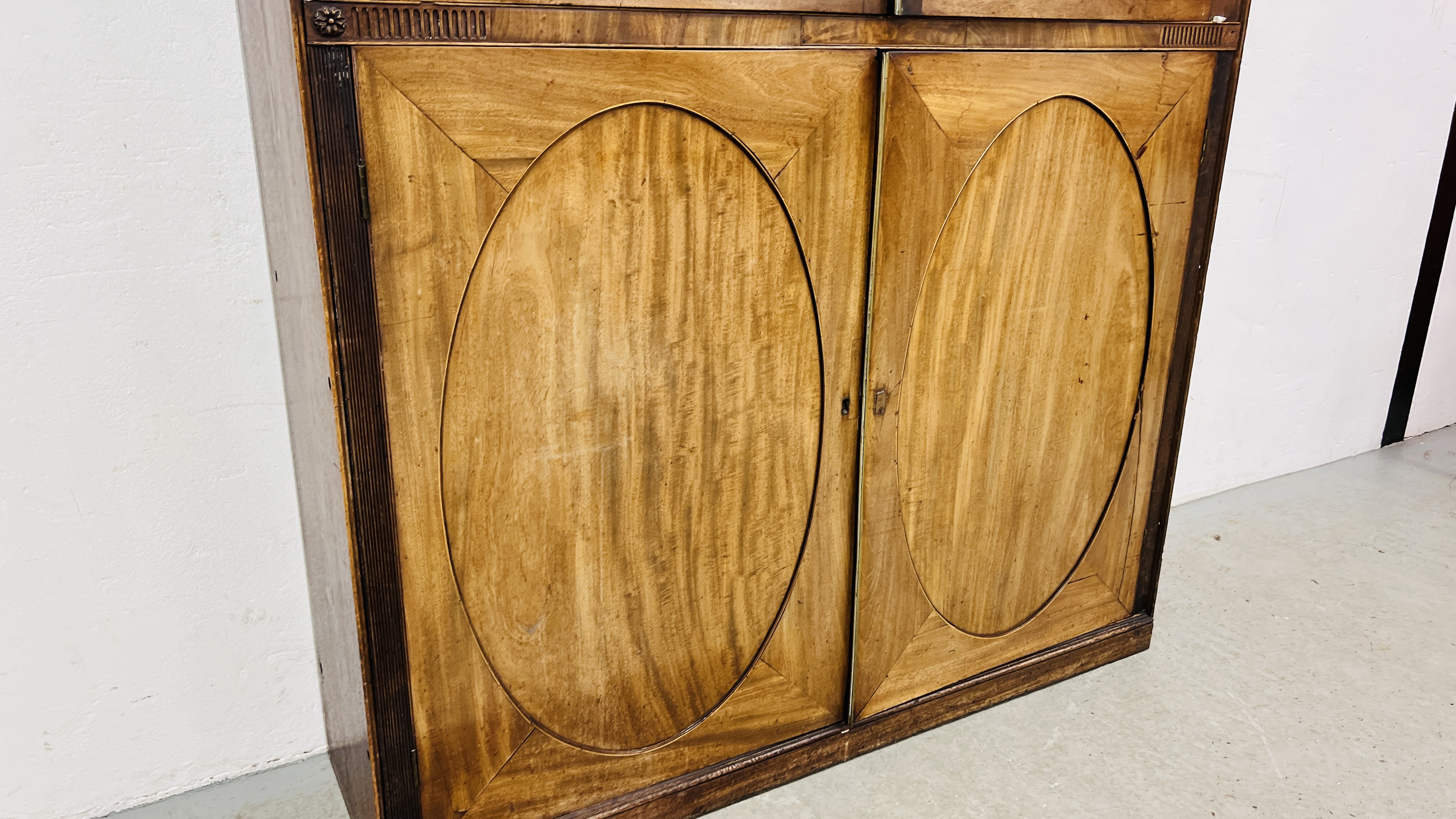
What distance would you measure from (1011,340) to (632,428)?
729 mm

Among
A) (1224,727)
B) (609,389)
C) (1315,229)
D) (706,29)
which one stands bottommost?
(1224,727)

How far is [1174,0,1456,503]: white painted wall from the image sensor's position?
2.73 metres

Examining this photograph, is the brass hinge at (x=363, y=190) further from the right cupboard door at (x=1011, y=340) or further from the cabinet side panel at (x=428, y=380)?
the right cupboard door at (x=1011, y=340)

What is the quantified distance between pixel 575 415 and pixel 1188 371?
131 centimetres

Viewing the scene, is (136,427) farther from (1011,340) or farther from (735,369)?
(1011,340)

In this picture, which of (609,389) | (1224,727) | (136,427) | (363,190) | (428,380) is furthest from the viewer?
(1224,727)

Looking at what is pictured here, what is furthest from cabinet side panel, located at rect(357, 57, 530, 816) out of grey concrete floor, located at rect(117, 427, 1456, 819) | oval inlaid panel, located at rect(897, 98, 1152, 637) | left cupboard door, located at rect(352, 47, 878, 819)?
oval inlaid panel, located at rect(897, 98, 1152, 637)

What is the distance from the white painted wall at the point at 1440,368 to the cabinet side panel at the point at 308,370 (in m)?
3.45

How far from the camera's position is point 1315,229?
9.68 feet

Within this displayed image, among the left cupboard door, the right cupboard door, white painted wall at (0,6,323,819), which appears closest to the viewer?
the left cupboard door

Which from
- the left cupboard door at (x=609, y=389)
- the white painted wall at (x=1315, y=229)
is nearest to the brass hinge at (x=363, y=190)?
the left cupboard door at (x=609, y=389)

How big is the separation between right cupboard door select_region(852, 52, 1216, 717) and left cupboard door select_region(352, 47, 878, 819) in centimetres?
9

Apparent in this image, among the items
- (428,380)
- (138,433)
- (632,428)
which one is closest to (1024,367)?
(632,428)

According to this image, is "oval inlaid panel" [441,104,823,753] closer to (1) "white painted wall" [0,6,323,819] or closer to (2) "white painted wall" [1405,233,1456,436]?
(1) "white painted wall" [0,6,323,819]
